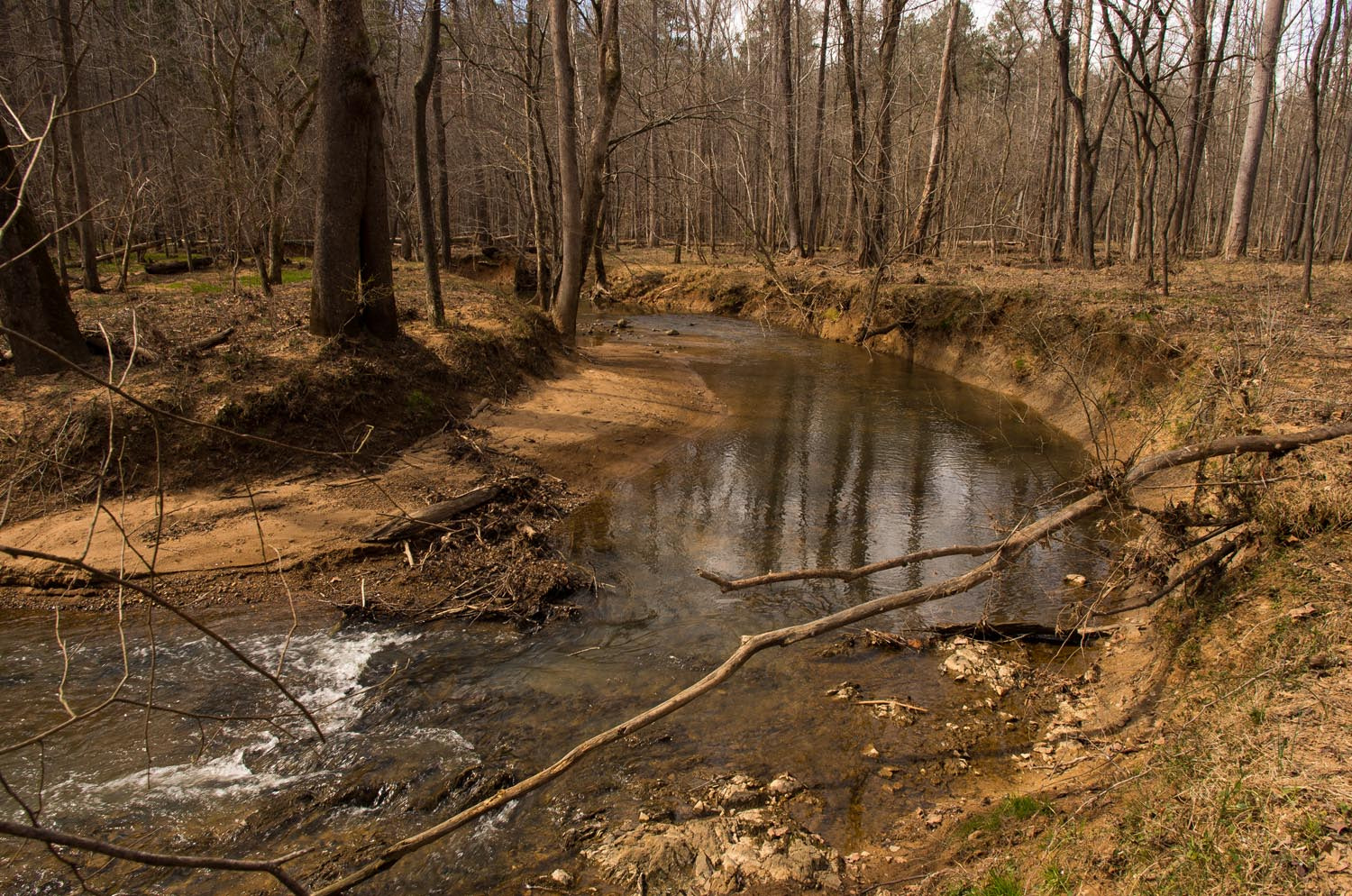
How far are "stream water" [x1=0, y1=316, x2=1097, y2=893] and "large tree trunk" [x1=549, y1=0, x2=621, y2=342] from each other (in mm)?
6672

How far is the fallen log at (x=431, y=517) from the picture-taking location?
23.1 feet

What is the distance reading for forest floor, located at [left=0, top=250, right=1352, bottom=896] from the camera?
316 cm

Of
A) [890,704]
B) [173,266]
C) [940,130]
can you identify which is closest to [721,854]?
[890,704]

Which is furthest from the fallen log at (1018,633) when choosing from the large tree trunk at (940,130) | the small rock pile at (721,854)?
the large tree trunk at (940,130)

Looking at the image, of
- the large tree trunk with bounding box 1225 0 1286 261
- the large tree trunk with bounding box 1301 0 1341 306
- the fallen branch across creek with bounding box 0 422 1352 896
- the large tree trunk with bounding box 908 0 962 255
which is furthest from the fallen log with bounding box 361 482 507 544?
the large tree trunk with bounding box 1225 0 1286 261

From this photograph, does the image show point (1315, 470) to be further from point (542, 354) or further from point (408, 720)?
point (542, 354)

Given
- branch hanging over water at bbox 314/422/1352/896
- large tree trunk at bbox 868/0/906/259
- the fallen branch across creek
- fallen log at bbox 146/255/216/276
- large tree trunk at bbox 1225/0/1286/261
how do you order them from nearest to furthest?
1. the fallen branch across creek
2. branch hanging over water at bbox 314/422/1352/896
3. large tree trunk at bbox 1225/0/1286/261
4. fallen log at bbox 146/255/216/276
5. large tree trunk at bbox 868/0/906/259

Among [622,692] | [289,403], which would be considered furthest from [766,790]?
[289,403]

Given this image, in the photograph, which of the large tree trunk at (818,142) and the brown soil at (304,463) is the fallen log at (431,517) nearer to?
the brown soil at (304,463)

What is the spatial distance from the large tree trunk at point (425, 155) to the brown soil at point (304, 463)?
1.73ft

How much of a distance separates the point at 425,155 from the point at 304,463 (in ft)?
17.3

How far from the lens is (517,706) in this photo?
17.0 ft

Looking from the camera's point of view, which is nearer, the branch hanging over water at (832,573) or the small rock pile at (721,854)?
the small rock pile at (721,854)

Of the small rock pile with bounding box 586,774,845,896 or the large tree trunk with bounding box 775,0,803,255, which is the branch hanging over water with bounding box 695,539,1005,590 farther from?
the large tree trunk with bounding box 775,0,803,255
